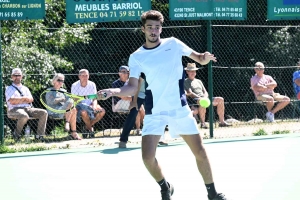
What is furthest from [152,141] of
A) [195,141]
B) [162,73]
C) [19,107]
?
[19,107]

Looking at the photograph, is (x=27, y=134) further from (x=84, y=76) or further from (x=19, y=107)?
(x=84, y=76)

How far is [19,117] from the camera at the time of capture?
12.3 m

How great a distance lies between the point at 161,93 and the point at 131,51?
11.7 m

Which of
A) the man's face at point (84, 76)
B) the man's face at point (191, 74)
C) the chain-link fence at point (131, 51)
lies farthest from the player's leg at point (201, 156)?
the chain-link fence at point (131, 51)

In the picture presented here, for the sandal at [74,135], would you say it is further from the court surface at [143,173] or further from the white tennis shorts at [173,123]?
the white tennis shorts at [173,123]

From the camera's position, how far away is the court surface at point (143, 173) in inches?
293

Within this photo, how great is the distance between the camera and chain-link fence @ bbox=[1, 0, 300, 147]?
1566 cm

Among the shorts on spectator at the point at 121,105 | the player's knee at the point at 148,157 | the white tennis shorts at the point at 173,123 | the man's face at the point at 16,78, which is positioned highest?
the man's face at the point at 16,78

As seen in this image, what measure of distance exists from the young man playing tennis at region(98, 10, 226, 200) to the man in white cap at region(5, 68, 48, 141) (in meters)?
6.03

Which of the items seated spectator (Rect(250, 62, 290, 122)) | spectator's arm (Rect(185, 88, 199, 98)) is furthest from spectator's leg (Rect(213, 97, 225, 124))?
seated spectator (Rect(250, 62, 290, 122))

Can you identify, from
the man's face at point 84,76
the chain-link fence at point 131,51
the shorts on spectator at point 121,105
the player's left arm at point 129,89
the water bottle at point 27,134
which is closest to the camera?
the player's left arm at point 129,89

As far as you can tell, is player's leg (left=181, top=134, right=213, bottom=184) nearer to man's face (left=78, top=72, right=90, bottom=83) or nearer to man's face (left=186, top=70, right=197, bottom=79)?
man's face (left=78, top=72, right=90, bottom=83)

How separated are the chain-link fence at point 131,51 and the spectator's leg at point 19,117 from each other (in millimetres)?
2117

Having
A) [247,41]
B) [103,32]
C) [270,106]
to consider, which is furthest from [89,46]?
[270,106]
